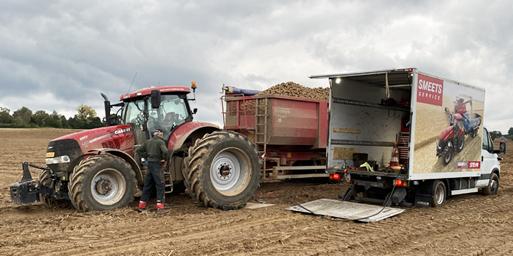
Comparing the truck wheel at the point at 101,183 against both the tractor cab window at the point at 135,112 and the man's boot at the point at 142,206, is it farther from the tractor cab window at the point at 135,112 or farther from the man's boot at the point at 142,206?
the tractor cab window at the point at 135,112

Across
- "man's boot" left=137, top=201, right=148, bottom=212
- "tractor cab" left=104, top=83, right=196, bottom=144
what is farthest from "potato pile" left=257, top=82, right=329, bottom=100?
"man's boot" left=137, top=201, right=148, bottom=212

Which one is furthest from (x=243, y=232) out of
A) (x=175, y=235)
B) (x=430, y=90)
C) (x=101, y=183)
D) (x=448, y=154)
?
(x=448, y=154)

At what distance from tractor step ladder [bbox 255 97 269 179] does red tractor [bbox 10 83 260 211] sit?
1448 mm

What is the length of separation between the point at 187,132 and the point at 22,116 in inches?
2437

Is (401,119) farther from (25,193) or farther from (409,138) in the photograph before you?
(25,193)

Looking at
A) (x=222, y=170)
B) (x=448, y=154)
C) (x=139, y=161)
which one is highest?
(x=448, y=154)

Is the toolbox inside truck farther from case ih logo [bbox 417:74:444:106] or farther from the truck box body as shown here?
case ih logo [bbox 417:74:444:106]

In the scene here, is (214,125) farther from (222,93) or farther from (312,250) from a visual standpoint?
(312,250)

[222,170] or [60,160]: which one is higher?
[60,160]

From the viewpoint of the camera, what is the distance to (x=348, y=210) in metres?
9.09

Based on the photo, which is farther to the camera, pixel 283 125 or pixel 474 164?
pixel 474 164

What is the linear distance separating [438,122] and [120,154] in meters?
6.40

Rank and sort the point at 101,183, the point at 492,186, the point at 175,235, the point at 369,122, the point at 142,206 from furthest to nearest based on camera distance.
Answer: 1. the point at 492,186
2. the point at 369,122
3. the point at 142,206
4. the point at 101,183
5. the point at 175,235

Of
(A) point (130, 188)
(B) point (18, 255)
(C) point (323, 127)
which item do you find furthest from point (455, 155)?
(B) point (18, 255)
